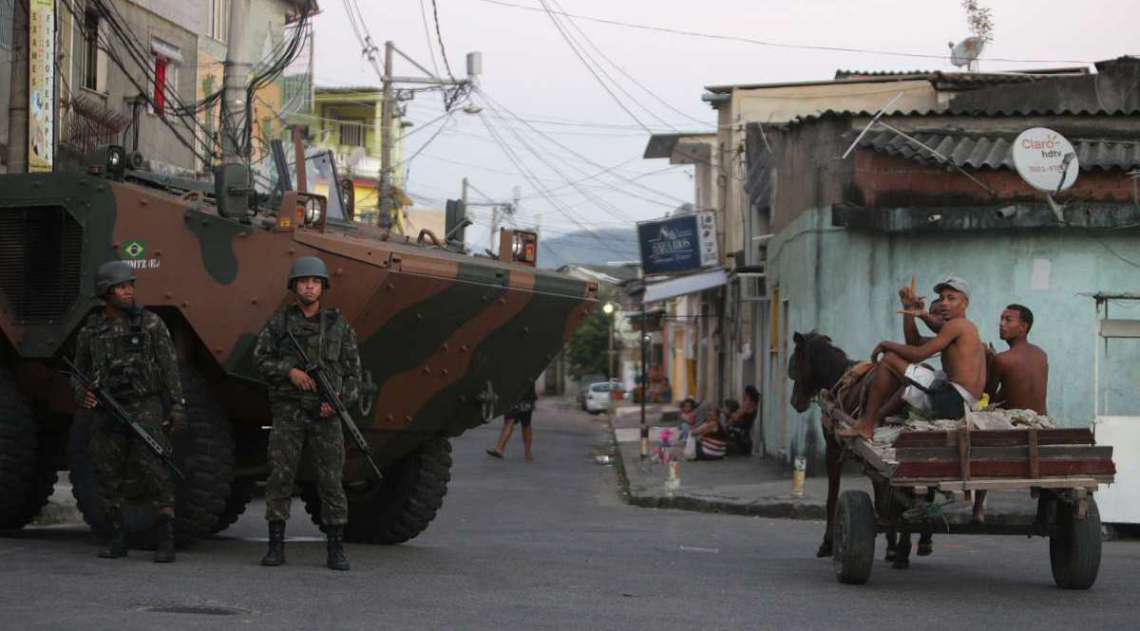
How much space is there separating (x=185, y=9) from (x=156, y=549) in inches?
870

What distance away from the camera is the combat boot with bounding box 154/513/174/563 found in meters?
10.5

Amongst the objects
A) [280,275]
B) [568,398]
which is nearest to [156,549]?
[280,275]

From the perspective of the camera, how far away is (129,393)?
1063 centimetres

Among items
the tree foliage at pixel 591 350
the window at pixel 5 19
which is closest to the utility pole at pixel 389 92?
the window at pixel 5 19

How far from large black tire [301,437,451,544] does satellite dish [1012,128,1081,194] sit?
8.67 m

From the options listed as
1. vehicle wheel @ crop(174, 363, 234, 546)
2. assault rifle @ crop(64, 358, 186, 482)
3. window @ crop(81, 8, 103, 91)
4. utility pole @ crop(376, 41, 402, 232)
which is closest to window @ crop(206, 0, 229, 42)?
utility pole @ crop(376, 41, 402, 232)

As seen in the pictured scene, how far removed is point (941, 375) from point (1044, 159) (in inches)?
345

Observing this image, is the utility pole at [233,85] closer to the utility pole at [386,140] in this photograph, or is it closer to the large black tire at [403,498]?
the large black tire at [403,498]

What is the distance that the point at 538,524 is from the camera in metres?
17.4

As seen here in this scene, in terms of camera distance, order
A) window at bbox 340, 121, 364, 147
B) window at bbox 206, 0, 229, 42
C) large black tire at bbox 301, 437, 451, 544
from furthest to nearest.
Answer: window at bbox 340, 121, 364, 147
window at bbox 206, 0, 229, 42
large black tire at bbox 301, 437, 451, 544

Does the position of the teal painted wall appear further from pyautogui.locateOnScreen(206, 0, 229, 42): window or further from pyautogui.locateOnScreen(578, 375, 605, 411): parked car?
pyautogui.locateOnScreen(578, 375, 605, 411): parked car

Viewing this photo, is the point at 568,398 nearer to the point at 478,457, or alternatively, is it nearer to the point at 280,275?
the point at 478,457

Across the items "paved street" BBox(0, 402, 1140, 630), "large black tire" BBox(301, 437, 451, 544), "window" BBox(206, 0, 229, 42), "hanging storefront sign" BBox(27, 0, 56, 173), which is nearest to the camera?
"paved street" BBox(0, 402, 1140, 630)

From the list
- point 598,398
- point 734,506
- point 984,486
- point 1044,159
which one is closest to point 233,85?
point 734,506
